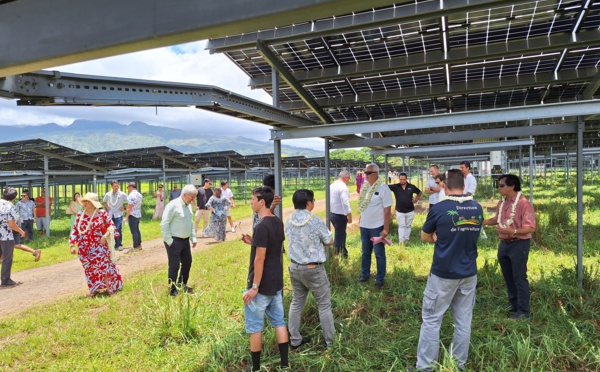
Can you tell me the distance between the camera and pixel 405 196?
8.70 m

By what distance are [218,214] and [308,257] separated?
8.02 metres

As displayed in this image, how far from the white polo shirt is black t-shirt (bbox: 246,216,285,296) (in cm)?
246

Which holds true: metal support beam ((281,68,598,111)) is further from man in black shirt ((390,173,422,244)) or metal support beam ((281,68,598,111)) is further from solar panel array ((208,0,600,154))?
man in black shirt ((390,173,422,244))

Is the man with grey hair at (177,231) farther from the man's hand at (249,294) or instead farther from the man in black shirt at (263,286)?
the man's hand at (249,294)

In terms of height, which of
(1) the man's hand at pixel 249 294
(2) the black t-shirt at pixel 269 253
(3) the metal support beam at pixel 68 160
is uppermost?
(3) the metal support beam at pixel 68 160

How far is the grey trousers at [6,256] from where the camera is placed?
24.2ft

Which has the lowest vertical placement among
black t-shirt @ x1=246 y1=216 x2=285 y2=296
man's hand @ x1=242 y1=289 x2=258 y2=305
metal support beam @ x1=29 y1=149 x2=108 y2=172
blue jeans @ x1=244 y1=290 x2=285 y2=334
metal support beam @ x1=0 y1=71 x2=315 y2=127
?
blue jeans @ x1=244 y1=290 x2=285 y2=334

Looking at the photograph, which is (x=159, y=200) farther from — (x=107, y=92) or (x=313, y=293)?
(x=107, y=92)

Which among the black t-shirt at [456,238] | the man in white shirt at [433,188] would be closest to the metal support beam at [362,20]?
the black t-shirt at [456,238]

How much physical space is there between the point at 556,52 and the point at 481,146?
6.08 metres

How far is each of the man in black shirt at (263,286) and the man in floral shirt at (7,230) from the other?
6.05 m

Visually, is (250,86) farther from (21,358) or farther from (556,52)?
(21,358)

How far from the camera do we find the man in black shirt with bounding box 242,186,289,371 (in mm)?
3732

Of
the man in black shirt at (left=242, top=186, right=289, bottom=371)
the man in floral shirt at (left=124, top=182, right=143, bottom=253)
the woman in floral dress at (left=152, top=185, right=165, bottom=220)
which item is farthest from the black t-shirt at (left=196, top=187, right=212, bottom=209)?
the man in black shirt at (left=242, top=186, right=289, bottom=371)
